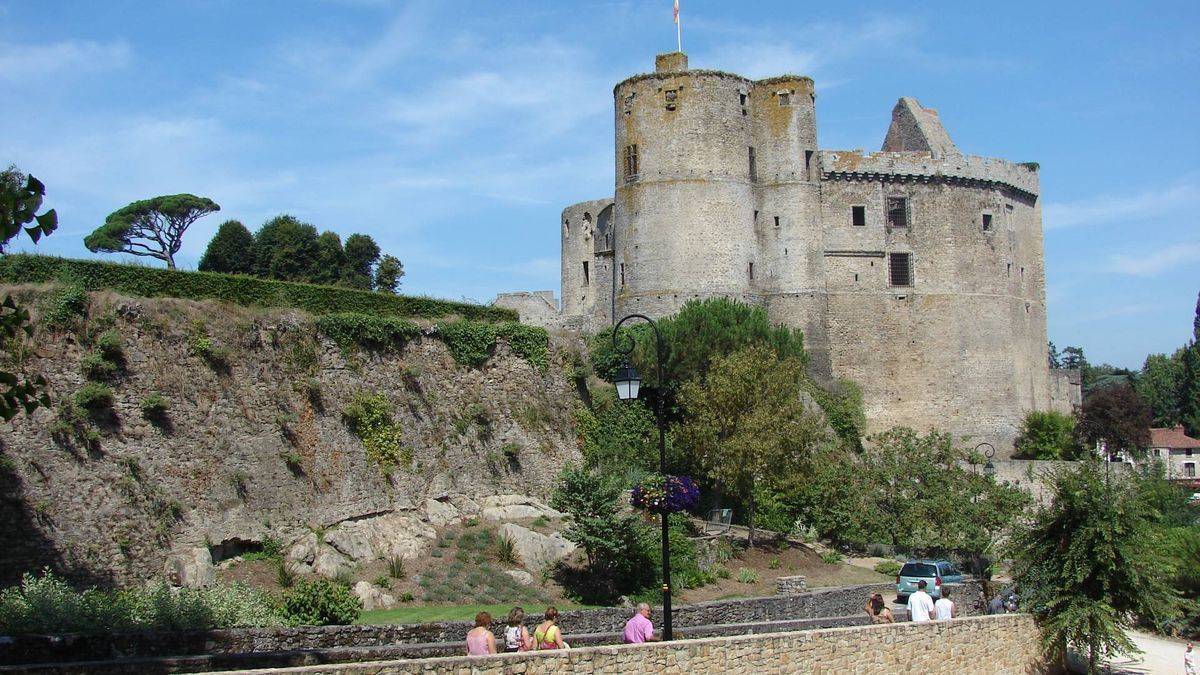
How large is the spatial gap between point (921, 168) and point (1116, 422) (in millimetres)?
17159

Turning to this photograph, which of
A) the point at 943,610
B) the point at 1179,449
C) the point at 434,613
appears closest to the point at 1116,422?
the point at 1179,449

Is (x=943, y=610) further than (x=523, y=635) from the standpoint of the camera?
Yes

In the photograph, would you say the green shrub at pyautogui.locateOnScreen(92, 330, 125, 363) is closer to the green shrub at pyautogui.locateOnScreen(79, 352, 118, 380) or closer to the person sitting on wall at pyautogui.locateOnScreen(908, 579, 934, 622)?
the green shrub at pyautogui.locateOnScreen(79, 352, 118, 380)

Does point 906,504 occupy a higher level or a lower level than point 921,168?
lower

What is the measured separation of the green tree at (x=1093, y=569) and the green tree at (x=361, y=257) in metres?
39.6

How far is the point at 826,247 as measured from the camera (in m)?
50.7

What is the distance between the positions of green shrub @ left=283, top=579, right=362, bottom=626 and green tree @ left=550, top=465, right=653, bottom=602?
7569mm

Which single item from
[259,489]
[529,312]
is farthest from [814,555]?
[529,312]

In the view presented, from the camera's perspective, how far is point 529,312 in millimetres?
53406

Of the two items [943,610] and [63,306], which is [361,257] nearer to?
[63,306]

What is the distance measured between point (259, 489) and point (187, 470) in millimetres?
1664

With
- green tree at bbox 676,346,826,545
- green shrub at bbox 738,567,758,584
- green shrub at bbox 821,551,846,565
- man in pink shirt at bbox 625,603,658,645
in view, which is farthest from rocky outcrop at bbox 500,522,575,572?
man in pink shirt at bbox 625,603,658,645

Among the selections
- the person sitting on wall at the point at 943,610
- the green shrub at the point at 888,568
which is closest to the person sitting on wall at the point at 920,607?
the person sitting on wall at the point at 943,610

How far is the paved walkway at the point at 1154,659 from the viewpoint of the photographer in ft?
91.7
